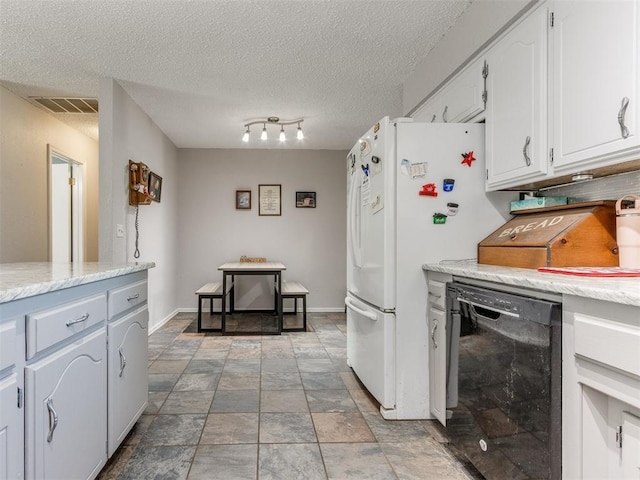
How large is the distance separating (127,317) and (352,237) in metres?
1.59

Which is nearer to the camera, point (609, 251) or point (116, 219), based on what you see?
point (609, 251)

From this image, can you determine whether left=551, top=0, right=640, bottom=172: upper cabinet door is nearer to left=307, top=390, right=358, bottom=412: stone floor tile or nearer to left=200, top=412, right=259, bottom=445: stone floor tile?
left=307, top=390, right=358, bottom=412: stone floor tile

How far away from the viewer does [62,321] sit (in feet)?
4.41

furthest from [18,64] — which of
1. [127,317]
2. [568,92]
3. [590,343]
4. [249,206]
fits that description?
[590,343]

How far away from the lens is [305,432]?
2184 millimetres

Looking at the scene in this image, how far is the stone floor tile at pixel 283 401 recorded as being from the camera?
8.16 feet

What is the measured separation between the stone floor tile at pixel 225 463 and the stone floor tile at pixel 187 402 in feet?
1.60

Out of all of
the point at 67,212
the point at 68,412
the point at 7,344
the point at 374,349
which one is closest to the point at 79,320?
the point at 68,412

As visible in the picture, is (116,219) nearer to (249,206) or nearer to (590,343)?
(249,206)

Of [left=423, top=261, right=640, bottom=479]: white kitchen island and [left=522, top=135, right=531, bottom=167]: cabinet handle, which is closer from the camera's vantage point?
[left=423, top=261, right=640, bottom=479]: white kitchen island

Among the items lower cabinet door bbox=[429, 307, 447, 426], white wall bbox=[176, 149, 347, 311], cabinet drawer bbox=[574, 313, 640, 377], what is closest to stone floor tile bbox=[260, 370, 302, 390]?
lower cabinet door bbox=[429, 307, 447, 426]

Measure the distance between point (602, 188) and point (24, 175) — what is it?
4.46 metres

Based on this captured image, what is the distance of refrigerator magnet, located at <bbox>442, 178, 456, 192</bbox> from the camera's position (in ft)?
7.50

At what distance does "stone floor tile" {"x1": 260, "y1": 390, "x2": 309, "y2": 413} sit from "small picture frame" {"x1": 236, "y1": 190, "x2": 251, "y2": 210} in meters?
3.55
